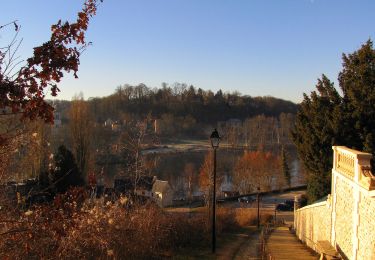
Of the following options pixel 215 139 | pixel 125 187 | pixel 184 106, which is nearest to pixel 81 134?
pixel 125 187

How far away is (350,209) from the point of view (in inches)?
404

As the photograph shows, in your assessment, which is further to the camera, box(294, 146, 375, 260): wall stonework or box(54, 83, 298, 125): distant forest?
box(54, 83, 298, 125): distant forest

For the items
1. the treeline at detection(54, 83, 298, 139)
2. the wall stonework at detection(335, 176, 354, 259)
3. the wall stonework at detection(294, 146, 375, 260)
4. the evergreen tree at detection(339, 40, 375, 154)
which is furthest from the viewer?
the treeline at detection(54, 83, 298, 139)

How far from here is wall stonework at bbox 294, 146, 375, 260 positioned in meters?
8.43

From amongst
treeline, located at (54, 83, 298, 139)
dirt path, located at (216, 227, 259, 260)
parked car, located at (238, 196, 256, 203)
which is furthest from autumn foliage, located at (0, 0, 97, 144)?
treeline, located at (54, 83, 298, 139)

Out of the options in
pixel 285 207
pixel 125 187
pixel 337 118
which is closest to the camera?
pixel 337 118

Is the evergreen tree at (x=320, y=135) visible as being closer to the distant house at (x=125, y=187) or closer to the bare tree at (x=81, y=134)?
the distant house at (x=125, y=187)

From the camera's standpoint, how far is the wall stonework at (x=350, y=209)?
8430 mm

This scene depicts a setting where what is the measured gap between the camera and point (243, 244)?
15297 mm

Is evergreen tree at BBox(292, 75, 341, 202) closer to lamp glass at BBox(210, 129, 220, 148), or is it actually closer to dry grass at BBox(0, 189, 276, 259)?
dry grass at BBox(0, 189, 276, 259)

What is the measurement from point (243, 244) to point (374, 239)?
777 cm

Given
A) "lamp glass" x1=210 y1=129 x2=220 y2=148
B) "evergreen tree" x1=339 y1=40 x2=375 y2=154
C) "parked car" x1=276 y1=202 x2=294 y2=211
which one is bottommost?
"parked car" x1=276 y1=202 x2=294 y2=211

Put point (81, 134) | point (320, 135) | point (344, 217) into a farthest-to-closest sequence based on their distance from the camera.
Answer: point (81, 134) < point (320, 135) < point (344, 217)

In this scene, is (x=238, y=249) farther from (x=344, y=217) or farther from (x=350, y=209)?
(x=350, y=209)
